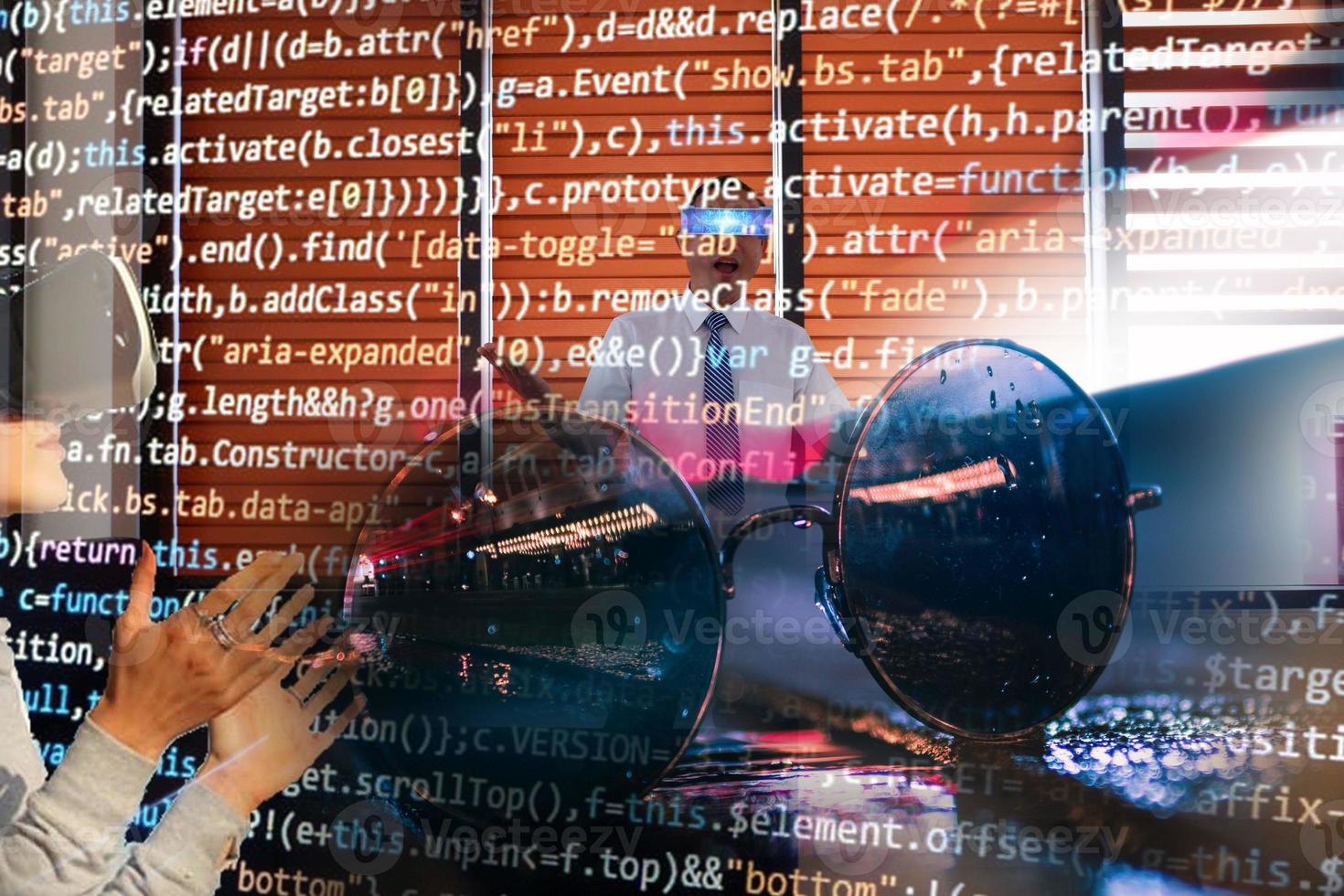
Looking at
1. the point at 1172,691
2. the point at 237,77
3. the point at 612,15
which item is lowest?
the point at 1172,691

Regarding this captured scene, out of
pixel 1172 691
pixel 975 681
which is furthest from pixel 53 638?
pixel 1172 691

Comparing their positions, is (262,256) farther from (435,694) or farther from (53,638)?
(435,694)

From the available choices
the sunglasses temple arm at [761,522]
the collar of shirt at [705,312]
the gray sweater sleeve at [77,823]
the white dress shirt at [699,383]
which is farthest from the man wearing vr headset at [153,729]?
the collar of shirt at [705,312]

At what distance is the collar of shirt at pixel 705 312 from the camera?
1.47 m

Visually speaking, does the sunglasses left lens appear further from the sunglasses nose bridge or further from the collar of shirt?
the collar of shirt

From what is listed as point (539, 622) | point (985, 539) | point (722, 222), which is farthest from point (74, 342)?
point (985, 539)

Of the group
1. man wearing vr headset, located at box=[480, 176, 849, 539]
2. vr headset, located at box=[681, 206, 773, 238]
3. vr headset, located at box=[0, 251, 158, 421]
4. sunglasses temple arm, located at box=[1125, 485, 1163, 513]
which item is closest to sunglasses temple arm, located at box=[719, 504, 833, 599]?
man wearing vr headset, located at box=[480, 176, 849, 539]

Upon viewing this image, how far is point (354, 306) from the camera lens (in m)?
1.78

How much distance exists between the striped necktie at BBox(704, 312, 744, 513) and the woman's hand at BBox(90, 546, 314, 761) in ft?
1.54

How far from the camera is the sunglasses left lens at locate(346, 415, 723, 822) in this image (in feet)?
3.09

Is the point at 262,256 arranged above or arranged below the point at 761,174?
below

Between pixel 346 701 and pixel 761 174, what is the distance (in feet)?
5.30

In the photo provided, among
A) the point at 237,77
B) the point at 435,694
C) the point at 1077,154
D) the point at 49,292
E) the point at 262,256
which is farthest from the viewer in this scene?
the point at 1077,154

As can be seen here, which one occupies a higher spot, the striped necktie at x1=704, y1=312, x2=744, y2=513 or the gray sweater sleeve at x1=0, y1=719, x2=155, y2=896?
the striped necktie at x1=704, y1=312, x2=744, y2=513
